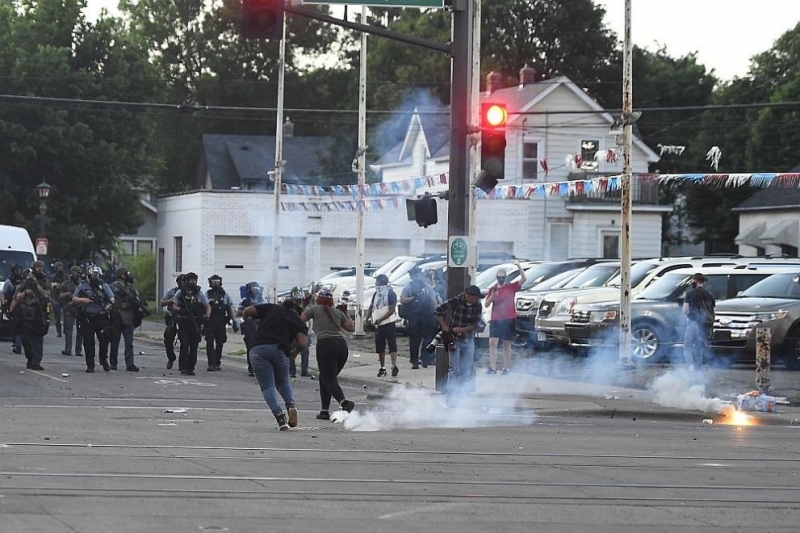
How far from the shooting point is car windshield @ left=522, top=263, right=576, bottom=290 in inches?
1156

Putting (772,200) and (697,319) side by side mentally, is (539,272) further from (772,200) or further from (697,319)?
(772,200)

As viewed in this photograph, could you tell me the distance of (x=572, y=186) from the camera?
31938 millimetres

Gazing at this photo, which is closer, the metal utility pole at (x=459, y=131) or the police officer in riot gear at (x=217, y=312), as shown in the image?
the metal utility pole at (x=459, y=131)

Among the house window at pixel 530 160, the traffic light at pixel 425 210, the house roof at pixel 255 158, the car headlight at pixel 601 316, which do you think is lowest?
the car headlight at pixel 601 316

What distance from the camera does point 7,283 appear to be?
2862 centimetres

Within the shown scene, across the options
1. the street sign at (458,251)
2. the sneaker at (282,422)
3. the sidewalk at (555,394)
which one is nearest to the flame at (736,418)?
the sidewalk at (555,394)

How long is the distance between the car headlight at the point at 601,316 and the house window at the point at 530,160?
25.4 m

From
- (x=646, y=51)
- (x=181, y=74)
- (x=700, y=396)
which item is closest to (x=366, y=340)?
(x=700, y=396)

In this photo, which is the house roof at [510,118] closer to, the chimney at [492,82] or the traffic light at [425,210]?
the chimney at [492,82]

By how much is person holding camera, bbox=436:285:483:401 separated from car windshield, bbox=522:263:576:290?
411 inches

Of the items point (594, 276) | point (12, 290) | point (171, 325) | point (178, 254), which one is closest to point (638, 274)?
point (594, 276)

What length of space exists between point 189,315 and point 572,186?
11178 mm

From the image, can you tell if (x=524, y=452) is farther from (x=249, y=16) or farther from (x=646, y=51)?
(x=646, y=51)

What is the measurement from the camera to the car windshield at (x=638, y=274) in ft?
87.1
